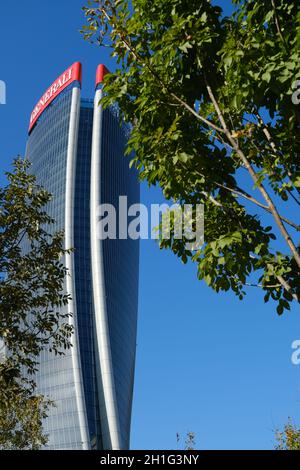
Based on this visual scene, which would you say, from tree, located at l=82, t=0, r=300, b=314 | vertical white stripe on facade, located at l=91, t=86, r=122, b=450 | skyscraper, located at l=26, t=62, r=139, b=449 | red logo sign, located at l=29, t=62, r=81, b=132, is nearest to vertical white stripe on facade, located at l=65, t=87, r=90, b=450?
skyscraper, located at l=26, t=62, r=139, b=449

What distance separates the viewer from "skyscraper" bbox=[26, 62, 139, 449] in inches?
4904

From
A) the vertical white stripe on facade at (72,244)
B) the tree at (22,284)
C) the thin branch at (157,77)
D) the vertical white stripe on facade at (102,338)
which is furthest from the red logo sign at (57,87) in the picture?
the thin branch at (157,77)

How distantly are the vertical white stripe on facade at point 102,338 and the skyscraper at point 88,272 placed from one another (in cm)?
23

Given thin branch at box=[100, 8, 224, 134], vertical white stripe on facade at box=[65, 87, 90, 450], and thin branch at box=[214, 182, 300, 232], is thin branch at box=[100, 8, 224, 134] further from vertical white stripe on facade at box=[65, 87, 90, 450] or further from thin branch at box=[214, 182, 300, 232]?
vertical white stripe on facade at box=[65, 87, 90, 450]

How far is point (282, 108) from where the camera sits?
855 centimetres

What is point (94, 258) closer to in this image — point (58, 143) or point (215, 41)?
point (58, 143)

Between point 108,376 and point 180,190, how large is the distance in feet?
403

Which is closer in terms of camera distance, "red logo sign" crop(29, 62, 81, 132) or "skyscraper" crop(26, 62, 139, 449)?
"skyscraper" crop(26, 62, 139, 449)

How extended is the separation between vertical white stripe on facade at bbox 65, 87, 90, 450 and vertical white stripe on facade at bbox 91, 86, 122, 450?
515cm

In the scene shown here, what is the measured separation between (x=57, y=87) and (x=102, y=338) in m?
83.9

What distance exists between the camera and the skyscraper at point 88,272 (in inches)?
4904

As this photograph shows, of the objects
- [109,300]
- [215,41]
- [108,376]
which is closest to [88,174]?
[109,300]

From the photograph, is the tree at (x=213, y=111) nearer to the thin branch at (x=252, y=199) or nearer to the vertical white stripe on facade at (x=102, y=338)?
the thin branch at (x=252, y=199)
